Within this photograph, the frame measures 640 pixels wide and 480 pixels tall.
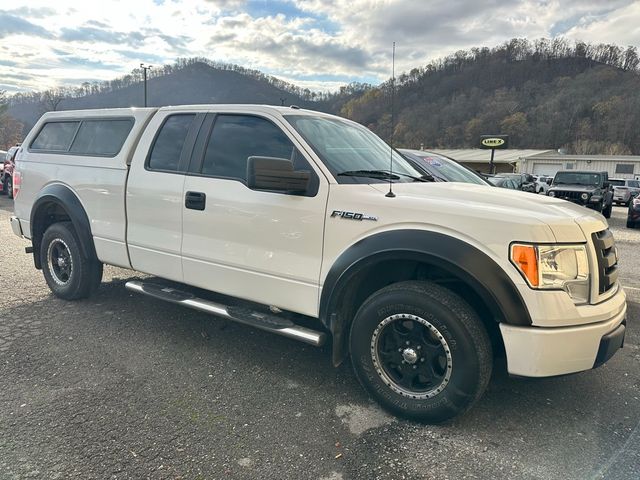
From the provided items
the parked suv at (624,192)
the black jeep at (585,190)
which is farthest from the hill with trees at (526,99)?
the black jeep at (585,190)

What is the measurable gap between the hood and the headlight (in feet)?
0.29

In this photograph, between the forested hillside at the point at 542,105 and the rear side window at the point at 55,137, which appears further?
the forested hillside at the point at 542,105

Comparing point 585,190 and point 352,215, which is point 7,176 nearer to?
point 352,215

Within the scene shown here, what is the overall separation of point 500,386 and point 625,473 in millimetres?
1006

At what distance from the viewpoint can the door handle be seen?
143 inches

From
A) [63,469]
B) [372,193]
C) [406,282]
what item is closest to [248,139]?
[372,193]

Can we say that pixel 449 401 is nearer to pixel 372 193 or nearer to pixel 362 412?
pixel 362 412

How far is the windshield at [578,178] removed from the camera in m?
17.4

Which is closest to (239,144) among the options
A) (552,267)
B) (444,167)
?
(552,267)

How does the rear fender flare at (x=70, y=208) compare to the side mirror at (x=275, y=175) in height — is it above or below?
below

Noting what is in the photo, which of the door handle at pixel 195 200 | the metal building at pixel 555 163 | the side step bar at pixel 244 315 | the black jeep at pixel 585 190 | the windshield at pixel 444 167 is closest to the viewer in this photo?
the side step bar at pixel 244 315

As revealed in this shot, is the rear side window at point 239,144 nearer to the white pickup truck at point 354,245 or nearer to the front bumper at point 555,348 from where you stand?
the white pickup truck at point 354,245

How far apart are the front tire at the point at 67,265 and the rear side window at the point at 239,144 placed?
1958 millimetres

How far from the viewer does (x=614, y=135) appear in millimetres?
71375
